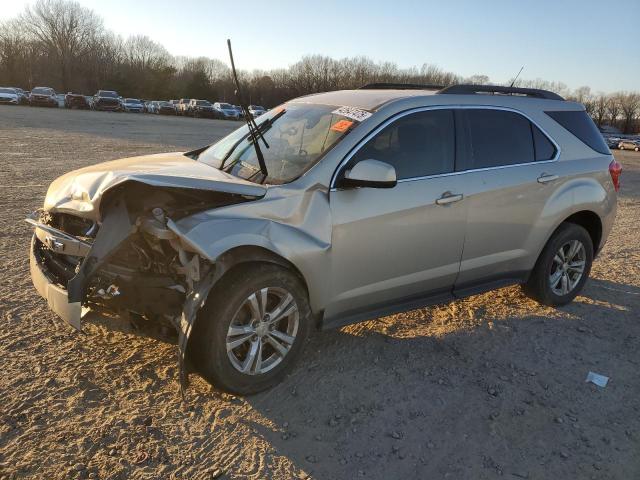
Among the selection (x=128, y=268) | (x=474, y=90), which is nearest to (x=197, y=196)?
(x=128, y=268)

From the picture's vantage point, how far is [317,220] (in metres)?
3.30

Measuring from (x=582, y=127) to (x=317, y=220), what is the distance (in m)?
3.08

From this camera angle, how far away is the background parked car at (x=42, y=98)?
50.1 meters

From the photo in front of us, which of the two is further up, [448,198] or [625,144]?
[448,198]

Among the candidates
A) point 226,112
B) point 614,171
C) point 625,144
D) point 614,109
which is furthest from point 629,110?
point 614,171

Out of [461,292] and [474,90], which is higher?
[474,90]

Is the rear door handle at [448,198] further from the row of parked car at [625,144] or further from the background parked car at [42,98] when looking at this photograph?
the background parked car at [42,98]

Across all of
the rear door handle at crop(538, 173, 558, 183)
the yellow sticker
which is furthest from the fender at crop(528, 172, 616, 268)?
the yellow sticker

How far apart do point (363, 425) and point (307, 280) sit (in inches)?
37.3

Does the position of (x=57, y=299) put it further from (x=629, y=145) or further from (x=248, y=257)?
(x=629, y=145)

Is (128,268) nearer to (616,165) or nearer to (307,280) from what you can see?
(307,280)

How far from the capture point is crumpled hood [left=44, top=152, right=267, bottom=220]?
3.01 metres

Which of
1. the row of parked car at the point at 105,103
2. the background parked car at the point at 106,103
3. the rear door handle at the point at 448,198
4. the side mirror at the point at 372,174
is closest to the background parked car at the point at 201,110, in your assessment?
the row of parked car at the point at 105,103

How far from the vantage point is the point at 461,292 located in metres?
4.19
